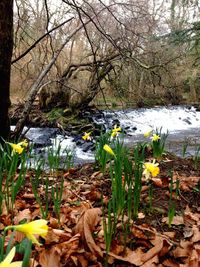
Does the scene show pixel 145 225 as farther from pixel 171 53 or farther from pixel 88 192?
pixel 171 53

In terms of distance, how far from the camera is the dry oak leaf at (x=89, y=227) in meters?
1.42

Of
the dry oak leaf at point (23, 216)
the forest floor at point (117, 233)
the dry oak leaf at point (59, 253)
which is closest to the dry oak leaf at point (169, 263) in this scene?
the forest floor at point (117, 233)

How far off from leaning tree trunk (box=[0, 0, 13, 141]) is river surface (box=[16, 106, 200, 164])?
307 centimetres

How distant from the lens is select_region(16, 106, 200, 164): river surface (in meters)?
7.84

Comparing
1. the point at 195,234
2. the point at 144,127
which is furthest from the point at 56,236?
the point at 144,127

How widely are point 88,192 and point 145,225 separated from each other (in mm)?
633

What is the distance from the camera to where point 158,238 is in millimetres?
1551

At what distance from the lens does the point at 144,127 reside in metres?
11.1

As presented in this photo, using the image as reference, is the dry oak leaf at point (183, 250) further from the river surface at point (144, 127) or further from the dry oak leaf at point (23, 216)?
the river surface at point (144, 127)

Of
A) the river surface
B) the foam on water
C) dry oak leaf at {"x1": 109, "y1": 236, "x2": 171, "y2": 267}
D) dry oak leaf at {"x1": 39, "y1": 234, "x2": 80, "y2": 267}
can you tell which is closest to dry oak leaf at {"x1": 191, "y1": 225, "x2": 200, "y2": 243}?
dry oak leaf at {"x1": 109, "y1": 236, "x2": 171, "y2": 267}

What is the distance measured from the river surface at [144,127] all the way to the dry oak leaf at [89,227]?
456 centimetres

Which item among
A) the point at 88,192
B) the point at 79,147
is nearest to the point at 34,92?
the point at 88,192

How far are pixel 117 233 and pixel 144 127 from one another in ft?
31.6

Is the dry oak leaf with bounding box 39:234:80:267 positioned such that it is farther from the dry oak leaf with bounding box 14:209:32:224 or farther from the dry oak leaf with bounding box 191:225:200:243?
the dry oak leaf with bounding box 191:225:200:243
